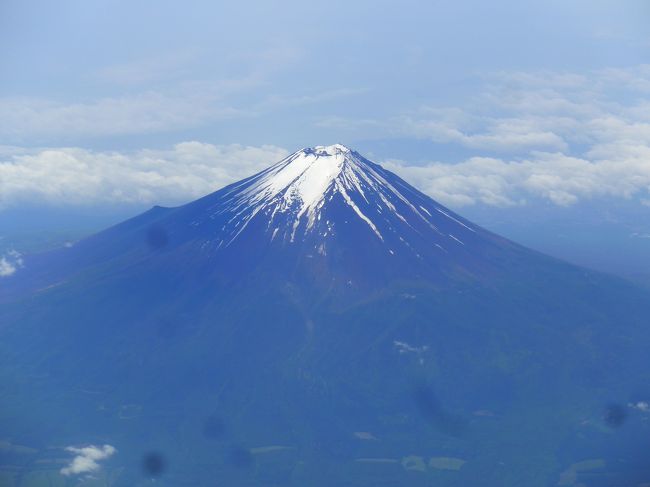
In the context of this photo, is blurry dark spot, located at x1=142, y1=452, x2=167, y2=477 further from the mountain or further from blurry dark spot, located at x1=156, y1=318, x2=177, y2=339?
blurry dark spot, located at x1=156, y1=318, x2=177, y2=339

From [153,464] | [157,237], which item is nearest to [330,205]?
[157,237]

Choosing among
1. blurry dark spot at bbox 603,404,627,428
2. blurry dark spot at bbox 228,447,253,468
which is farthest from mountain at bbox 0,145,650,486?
blurry dark spot at bbox 603,404,627,428

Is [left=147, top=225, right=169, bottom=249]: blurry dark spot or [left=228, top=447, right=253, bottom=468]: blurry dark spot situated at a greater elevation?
[left=147, top=225, right=169, bottom=249]: blurry dark spot

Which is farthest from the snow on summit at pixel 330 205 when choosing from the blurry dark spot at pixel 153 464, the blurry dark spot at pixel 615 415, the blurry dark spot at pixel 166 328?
the blurry dark spot at pixel 153 464

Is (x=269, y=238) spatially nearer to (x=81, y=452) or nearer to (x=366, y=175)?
(x=366, y=175)

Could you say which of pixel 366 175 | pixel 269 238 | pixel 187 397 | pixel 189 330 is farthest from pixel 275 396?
pixel 366 175

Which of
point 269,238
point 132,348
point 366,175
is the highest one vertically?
point 366,175
